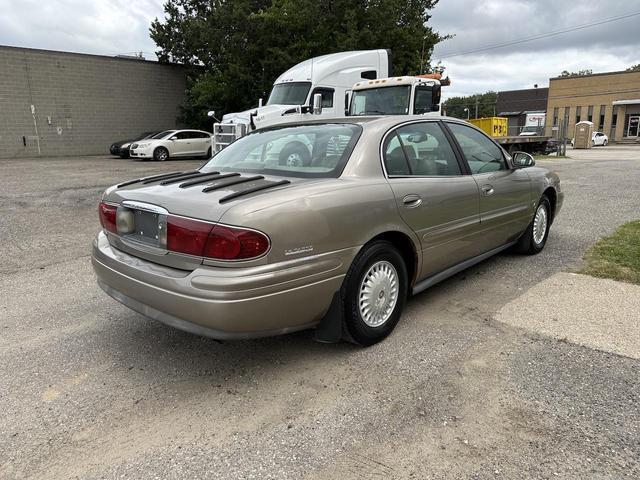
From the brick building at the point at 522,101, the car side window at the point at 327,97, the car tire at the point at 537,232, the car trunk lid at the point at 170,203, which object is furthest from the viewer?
the brick building at the point at 522,101

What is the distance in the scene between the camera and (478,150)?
182 inches

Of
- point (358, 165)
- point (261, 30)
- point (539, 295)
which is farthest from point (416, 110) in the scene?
point (261, 30)

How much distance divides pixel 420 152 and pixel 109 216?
2.36 metres

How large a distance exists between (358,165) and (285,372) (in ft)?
4.73

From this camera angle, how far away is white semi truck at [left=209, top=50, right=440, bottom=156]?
41.1 feet

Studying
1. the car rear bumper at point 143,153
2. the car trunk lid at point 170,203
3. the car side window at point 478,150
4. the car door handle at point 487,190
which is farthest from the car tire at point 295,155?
the car rear bumper at point 143,153

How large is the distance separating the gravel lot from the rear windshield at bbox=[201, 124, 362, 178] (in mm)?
1234

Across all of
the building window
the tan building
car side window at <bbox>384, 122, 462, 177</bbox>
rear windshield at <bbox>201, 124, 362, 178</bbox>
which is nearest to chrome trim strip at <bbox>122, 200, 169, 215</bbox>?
rear windshield at <bbox>201, 124, 362, 178</bbox>

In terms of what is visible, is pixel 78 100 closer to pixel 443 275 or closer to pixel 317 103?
pixel 317 103

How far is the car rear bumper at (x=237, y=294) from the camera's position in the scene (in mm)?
2654

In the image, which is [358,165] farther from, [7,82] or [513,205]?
[7,82]

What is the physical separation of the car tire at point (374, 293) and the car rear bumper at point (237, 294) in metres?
0.12

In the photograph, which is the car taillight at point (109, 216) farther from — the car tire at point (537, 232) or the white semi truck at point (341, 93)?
the white semi truck at point (341, 93)

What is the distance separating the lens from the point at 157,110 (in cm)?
3003
